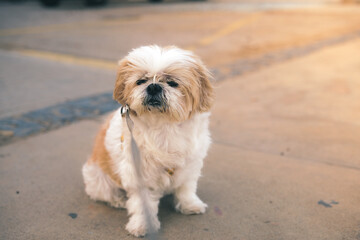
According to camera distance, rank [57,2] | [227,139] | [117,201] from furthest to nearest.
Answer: [57,2] → [227,139] → [117,201]

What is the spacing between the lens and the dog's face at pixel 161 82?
2698mm

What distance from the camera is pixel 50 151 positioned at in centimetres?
446

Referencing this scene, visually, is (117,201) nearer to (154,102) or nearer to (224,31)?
(154,102)

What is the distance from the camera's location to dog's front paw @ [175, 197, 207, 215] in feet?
10.7

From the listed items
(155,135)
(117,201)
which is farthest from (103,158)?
(155,135)

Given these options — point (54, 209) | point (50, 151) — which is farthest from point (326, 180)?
point (50, 151)

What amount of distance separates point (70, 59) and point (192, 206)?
679 cm

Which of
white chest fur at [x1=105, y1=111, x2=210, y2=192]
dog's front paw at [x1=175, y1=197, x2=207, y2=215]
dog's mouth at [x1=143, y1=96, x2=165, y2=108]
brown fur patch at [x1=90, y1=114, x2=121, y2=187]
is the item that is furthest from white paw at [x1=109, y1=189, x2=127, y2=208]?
dog's mouth at [x1=143, y1=96, x2=165, y2=108]

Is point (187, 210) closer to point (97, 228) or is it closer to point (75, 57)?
point (97, 228)

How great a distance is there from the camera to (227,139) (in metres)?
4.85

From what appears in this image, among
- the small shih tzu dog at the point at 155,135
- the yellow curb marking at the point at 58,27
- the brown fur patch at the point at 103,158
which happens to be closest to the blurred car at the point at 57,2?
the yellow curb marking at the point at 58,27

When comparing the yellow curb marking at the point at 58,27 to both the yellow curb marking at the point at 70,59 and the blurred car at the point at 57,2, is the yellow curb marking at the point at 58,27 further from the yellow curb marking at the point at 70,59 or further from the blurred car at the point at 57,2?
the blurred car at the point at 57,2

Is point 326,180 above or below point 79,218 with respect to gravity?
above

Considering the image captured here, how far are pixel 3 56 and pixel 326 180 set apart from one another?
808 centimetres
